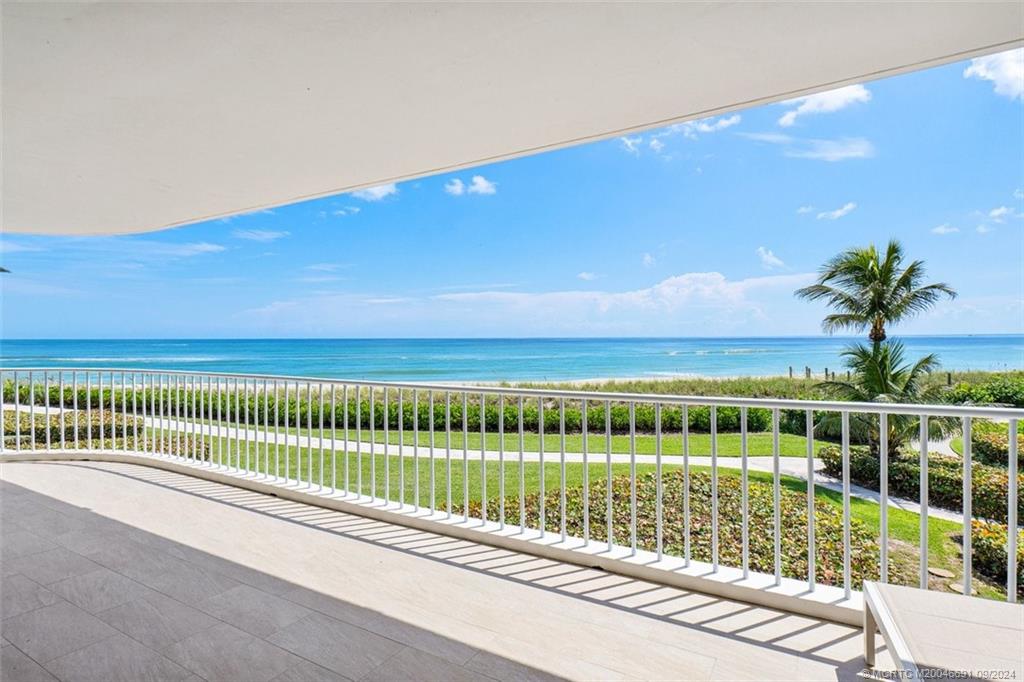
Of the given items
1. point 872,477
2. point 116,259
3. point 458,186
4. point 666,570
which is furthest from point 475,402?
point 116,259

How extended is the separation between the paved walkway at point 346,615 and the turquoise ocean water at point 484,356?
18.2 metres

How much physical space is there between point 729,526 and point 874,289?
6248mm

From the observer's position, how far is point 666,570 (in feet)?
7.68

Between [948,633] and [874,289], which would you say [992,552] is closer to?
[948,633]

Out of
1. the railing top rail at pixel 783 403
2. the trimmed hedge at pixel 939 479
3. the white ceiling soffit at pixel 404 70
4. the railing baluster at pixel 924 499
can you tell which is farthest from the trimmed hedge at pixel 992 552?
the white ceiling soffit at pixel 404 70

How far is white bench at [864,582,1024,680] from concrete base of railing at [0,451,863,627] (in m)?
0.53

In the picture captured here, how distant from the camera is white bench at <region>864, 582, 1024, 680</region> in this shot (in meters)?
1.17

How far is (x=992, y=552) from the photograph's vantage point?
387 centimetres

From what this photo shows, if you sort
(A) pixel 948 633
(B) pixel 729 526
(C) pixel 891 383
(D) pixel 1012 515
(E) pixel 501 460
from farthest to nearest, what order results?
(C) pixel 891 383 → (B) pixel 729 526 → (E) pixel 501 460 → (D) pixel 1012 515 → (A) pixel 948 633

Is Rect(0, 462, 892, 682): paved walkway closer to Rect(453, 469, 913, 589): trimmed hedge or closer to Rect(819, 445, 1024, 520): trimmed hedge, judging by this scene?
Rect(453, 469, 913, 589): trimmed hedge

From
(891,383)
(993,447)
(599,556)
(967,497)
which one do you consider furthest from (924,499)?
(891,383)

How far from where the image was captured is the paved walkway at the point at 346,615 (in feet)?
5.61

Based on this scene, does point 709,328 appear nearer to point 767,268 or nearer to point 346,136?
point 767,268

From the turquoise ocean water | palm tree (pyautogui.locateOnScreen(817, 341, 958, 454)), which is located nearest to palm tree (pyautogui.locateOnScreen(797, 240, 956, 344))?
palm tree (pyautogui.locateOnScreen(817, 341, 958, 454))
